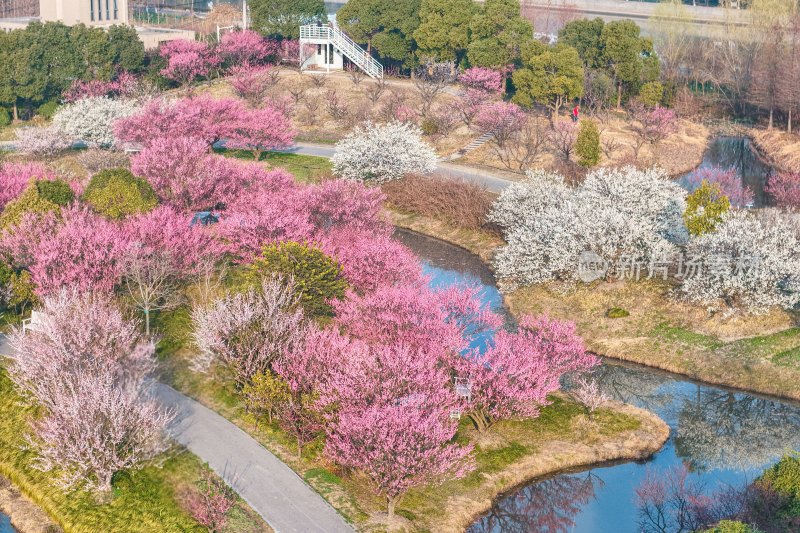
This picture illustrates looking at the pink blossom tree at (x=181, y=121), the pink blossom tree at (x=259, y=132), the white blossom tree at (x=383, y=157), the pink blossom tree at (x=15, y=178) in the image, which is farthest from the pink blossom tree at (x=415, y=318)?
the pink blossom tree at (x=259, y=132)

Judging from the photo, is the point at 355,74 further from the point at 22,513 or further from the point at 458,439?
the point at 22,513

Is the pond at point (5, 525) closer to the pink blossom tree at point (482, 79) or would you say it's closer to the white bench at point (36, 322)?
the white bench at point (36, 322)

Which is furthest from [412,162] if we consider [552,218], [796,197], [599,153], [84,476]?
[84,476]

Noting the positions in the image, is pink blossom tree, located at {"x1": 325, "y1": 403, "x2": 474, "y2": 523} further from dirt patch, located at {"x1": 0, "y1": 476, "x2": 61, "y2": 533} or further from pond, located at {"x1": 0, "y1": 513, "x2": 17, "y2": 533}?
pond, located at {"x1": 0, "y1": 513, "x2": 17, "y2": 533}

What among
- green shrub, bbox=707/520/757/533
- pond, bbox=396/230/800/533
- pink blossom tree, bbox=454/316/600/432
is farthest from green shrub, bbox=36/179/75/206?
green shrub, bbox=707/520/757/533

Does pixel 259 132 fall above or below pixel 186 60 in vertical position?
below

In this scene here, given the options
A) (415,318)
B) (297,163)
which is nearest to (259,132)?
(297,163)
